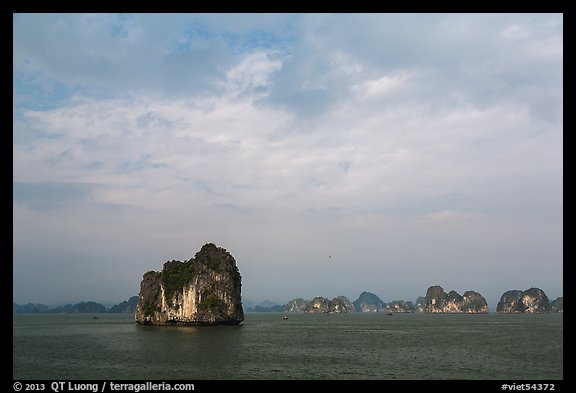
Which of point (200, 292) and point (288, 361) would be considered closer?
Result: point (288, 361)

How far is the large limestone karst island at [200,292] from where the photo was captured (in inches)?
4550

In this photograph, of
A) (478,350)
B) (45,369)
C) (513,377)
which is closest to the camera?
(513,377)

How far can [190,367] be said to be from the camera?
48.1 m

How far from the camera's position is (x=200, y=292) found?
11569 centimetres

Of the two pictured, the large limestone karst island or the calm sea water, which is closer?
the calm sea water

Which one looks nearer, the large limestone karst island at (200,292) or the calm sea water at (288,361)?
the calm sea water at (288,361)

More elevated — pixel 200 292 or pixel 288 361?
pixel 200 292

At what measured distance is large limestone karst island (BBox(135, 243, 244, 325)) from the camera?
4550 inches
